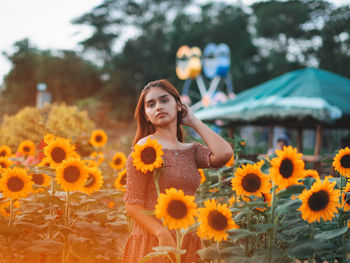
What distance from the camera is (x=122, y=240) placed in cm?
226

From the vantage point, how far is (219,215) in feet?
4.09

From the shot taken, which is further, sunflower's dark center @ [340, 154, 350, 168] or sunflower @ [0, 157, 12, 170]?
sunflower @ [0, 157, 12, 170]

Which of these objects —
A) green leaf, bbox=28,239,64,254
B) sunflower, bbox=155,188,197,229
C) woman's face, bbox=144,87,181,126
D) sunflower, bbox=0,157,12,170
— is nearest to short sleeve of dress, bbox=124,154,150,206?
woman's face, bbox=144,87,181,126

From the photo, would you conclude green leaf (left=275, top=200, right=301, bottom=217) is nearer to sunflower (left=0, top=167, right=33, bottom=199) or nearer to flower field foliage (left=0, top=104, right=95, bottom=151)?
sunflower (left=0, top=167, right=33, bottom=199)

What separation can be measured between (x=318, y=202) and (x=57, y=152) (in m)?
1.42

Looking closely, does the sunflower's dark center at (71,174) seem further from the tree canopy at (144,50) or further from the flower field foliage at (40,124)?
the tree canopy at (144,50)

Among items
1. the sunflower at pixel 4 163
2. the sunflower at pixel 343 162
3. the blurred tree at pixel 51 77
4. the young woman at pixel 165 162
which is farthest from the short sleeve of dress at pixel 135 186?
the blurred tree at pixel 51 77

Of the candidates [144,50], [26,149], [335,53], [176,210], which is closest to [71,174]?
[176,210]

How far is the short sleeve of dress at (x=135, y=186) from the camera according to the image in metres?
1.56

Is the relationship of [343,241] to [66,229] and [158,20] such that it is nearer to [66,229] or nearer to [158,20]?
[66,229]

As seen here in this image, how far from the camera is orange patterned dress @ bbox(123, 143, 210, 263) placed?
1583 mm

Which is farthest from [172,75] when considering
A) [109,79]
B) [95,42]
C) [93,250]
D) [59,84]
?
[93,250]

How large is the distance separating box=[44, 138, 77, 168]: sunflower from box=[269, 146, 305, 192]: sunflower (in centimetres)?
126

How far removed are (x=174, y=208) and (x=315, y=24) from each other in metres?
21.7
